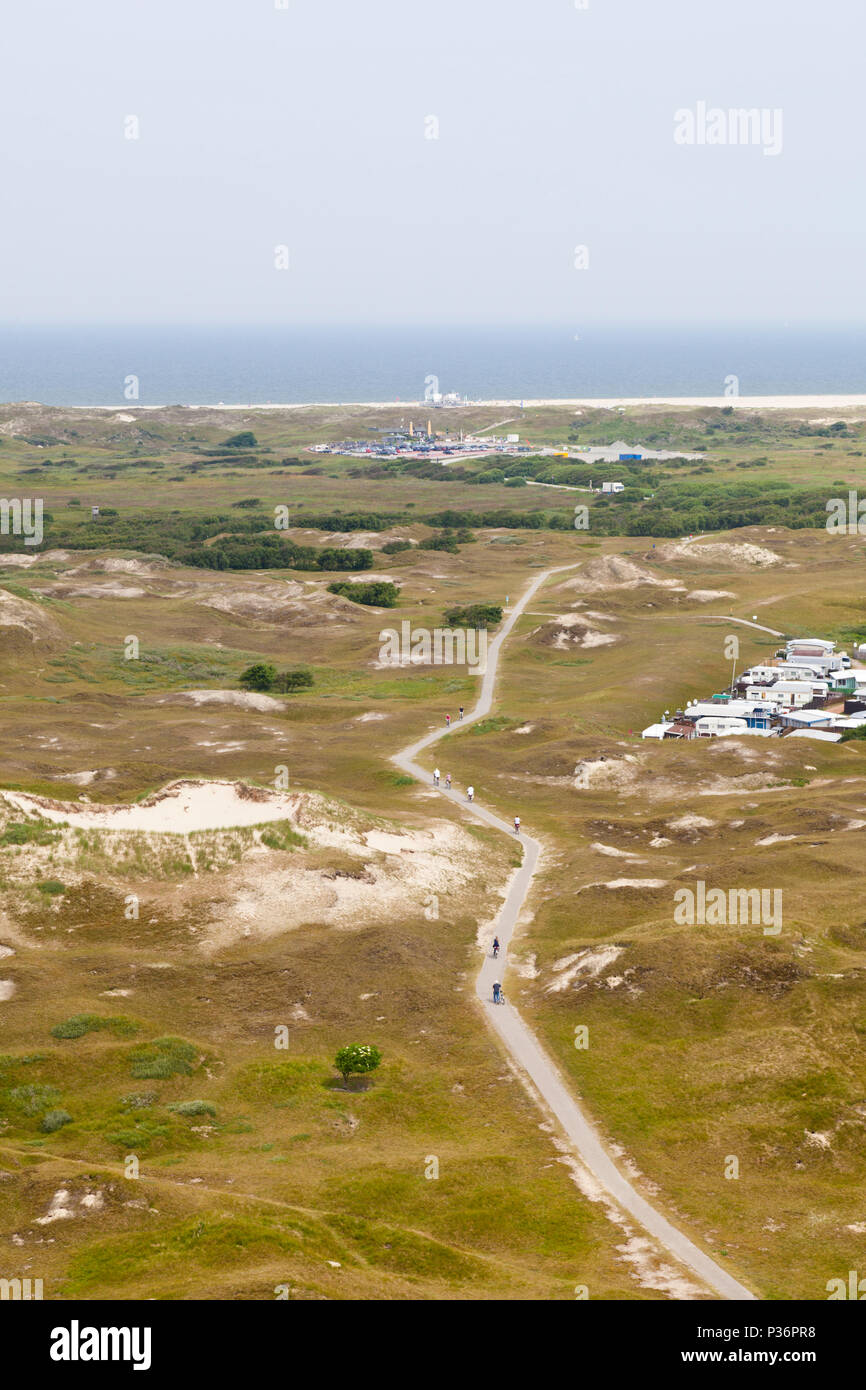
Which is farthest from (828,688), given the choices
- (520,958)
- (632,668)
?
(520,958)

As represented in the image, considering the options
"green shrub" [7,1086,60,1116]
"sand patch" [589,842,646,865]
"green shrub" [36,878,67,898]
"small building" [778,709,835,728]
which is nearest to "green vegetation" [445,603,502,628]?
"small building" [778,709,835,728]

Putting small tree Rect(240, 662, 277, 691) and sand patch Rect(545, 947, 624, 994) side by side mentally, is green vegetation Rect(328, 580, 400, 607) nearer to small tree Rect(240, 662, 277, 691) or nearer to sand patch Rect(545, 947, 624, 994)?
small tree Rect(240, 662, 277, 691)

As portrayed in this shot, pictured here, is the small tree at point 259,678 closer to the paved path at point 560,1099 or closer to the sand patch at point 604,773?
the sand patch at point 604,773

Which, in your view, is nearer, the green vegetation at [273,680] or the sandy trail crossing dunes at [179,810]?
the sandy trail crossing dunes at [179,810]

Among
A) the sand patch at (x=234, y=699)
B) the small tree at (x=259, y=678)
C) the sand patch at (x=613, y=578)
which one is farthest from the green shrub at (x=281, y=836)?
the sand patch at (x=613, y=578)

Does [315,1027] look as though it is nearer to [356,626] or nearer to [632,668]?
[632,668]

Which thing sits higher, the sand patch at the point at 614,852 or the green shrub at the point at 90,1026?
the green shrub at the point at 90,1026
